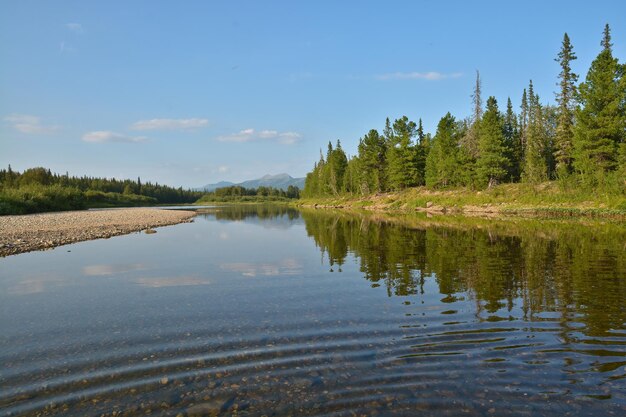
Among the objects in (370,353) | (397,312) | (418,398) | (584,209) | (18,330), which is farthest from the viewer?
(584,209)

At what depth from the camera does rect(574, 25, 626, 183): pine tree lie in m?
51.0

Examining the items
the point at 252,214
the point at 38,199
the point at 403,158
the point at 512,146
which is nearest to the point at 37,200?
the point at 38,199

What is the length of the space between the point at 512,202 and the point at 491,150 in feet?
45.4

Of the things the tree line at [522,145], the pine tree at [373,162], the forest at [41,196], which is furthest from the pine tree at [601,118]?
the forest at [41,196]

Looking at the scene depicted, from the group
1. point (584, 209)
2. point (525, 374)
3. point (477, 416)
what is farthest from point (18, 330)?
point (584, 209)

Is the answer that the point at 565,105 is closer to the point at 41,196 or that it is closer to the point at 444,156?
the point at 444,156

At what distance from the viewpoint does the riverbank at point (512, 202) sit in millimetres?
48344

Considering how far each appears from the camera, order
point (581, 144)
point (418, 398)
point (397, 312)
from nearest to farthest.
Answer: point (418, 398), point (397, 312), point (581, 144)

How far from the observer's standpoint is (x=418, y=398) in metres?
6.93

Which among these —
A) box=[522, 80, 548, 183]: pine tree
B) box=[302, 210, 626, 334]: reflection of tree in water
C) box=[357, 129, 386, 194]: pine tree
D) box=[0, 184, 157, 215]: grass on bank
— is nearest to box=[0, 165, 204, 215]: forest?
box=[0, 184, 157, 215]: grass on bank

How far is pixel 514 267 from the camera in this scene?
755 inches

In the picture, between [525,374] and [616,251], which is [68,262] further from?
[616,251]

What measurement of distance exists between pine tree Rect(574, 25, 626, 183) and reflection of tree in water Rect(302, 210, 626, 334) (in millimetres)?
23276

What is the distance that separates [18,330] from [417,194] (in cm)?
8584
